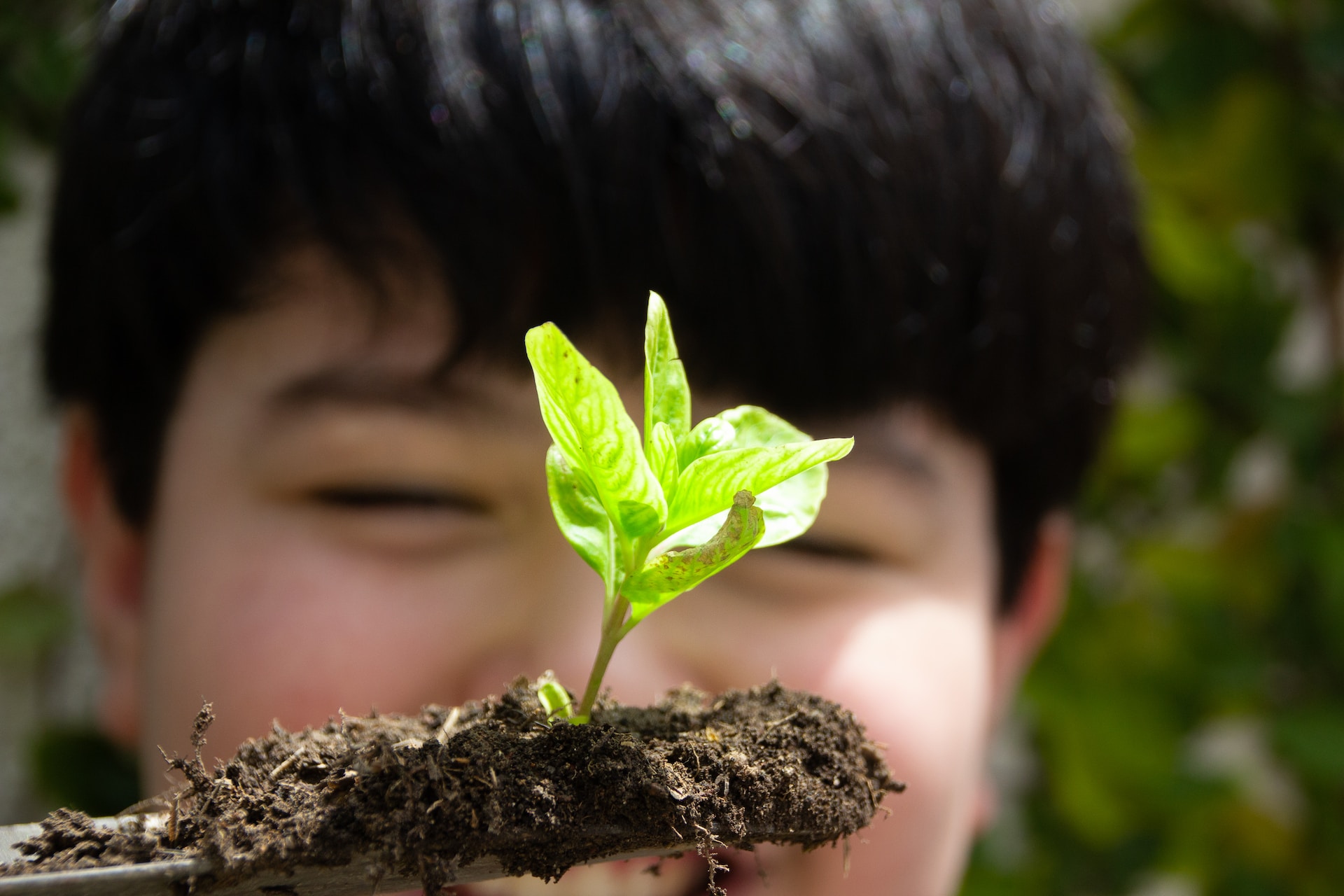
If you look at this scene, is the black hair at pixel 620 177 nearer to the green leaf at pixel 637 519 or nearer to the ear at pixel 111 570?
the ear at pixel 111 570

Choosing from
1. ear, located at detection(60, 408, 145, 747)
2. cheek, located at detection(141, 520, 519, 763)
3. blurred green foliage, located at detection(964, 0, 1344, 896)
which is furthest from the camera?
blurred green foliage, located at detection(964, 0, 1344, 896)

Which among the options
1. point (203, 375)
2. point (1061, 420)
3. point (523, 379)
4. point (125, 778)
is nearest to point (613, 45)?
point (523, 379)

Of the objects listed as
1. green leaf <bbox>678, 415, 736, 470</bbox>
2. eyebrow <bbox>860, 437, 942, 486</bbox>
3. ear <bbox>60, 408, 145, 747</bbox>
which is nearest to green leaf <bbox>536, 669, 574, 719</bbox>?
green leaf <bbox>678, 415, 736, 470</bbox>

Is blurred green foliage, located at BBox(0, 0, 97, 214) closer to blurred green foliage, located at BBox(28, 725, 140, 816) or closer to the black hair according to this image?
the black hair

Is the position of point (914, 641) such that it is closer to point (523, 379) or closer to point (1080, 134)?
point (523, 379)

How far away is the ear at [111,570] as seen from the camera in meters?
1.02

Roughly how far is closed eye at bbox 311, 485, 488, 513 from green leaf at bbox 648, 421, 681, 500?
0.42 metres

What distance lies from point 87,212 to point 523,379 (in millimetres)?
438

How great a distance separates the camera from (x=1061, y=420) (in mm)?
1031

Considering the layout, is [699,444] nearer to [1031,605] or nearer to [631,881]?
[631,881]

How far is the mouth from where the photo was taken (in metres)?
0.72

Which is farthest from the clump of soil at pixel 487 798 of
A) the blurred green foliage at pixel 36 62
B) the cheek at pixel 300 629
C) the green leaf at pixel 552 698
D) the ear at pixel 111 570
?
the blurred green foliage at pixel 36 62

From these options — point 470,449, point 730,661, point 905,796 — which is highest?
point 470,449

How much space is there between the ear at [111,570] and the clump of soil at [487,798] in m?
0.73
